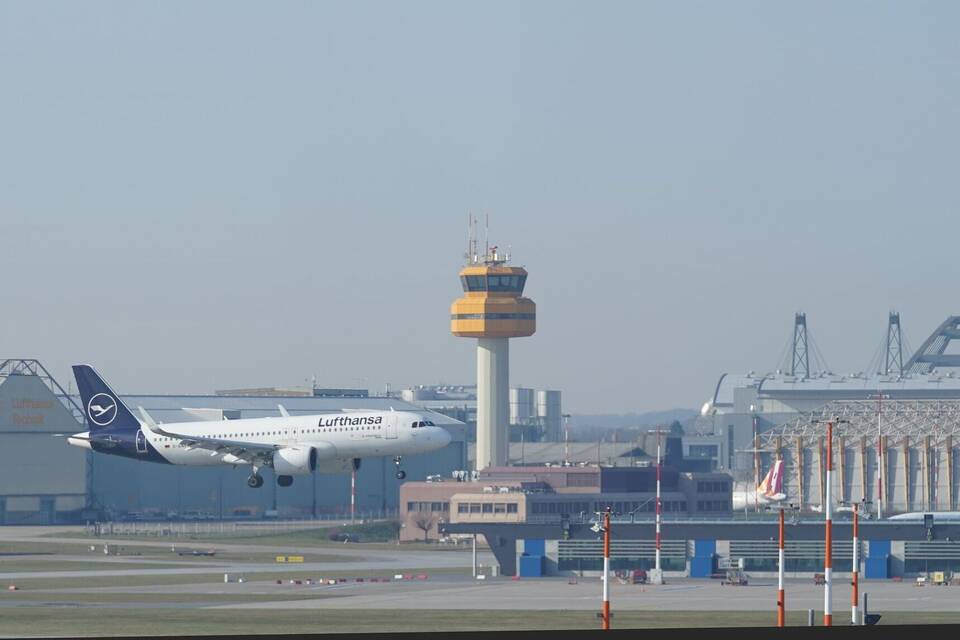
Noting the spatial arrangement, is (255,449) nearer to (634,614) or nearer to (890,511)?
(634,614)

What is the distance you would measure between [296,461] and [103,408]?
2381cm

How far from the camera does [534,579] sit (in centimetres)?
12150

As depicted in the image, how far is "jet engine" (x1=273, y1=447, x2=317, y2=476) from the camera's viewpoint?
138250 millimetres

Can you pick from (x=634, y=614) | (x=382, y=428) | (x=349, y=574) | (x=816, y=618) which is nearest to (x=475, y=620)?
(x=634, y=614)

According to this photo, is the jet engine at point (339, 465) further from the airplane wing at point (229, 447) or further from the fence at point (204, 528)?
the fence at point (204, 528)

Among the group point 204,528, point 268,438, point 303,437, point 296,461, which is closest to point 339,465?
point 303,437

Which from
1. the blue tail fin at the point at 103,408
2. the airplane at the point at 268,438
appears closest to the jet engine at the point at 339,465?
the airplane at the point at 268,438

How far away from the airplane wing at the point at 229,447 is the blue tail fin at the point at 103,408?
187 inches

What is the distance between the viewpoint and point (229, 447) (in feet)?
473

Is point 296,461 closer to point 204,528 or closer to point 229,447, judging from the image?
point 229,447

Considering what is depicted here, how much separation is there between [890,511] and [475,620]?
119701 mm

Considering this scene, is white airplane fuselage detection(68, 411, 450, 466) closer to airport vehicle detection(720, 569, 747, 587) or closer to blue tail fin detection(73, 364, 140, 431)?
blue tail fin detection(73, 364, 140, 431)

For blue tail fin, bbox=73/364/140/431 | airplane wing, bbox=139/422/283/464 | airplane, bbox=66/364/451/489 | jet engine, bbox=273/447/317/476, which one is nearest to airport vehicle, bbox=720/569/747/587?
airplane, bbox=66/364/451/489

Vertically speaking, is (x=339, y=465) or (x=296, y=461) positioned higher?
(x=296, y=461)
